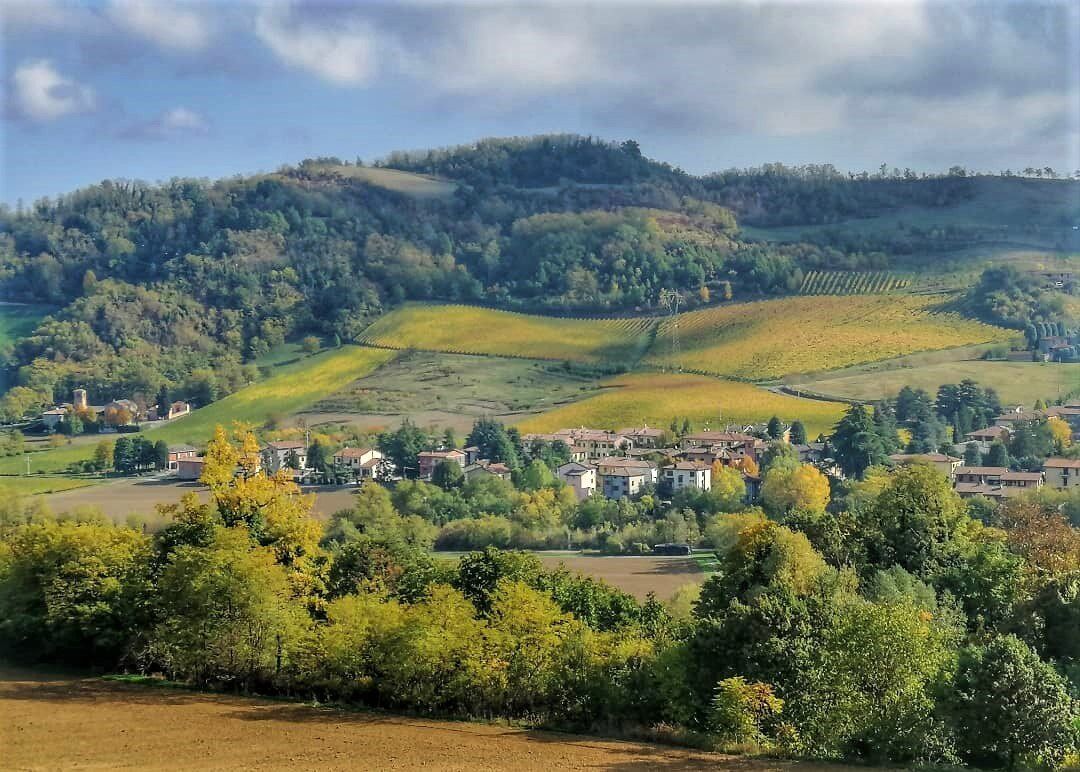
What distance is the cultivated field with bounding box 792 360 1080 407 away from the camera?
36938 millimetres

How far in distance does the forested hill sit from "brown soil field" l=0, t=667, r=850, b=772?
2942cm

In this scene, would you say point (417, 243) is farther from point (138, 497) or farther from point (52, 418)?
point (138, 497)

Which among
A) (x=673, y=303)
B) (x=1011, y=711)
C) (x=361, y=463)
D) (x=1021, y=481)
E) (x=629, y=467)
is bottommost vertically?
(x=1011, y=711)

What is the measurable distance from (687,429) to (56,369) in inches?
863

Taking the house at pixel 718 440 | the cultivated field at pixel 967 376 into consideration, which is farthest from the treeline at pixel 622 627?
the cultivated field at pixel 967 376

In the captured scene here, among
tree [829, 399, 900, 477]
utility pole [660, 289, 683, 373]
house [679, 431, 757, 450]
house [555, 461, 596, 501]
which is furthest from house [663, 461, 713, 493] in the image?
utility pole [660, 289, 683, 373]

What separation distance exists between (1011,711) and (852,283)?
40.8 m

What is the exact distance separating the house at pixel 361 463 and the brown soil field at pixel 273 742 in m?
19.0

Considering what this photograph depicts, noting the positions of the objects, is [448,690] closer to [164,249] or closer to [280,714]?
[280,714]

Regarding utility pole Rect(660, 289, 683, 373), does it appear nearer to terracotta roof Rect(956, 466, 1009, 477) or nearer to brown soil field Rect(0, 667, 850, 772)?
terracotta roof Rect(956, 466, 1009, 477)

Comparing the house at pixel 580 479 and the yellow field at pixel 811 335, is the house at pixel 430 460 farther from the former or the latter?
the yellow field at pixel 811 335

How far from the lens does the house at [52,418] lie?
37.7 metres

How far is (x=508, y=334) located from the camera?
46688 mm

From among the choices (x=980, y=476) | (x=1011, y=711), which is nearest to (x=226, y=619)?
(x=1011, y=711)
